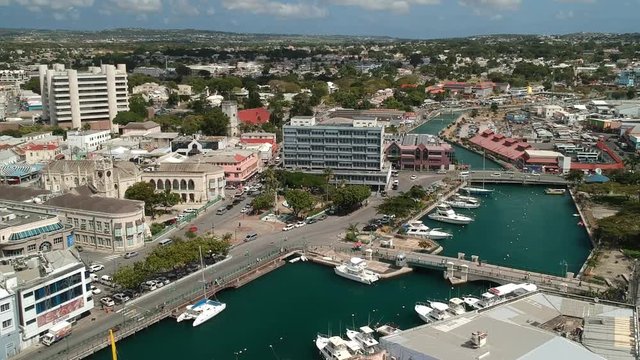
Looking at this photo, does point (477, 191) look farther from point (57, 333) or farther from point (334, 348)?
point (57, 333)

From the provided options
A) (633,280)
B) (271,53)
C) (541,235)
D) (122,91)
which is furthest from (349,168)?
(271,53)

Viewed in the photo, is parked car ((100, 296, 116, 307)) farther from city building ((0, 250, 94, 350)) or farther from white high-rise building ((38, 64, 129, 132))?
white high-rise building ((38, 64, 129, 132))

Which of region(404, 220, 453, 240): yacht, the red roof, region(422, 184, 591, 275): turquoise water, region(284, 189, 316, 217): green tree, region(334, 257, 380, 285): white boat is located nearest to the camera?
region(334, 257, 380, 285): white boat

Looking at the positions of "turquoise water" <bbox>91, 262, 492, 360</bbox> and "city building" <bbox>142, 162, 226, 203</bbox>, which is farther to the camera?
"city building" <bbox>142, 162, 226, 203</bbox>

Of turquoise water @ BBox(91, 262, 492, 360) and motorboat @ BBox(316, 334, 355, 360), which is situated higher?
motorboat @ BBox(316, 334, 355, 360)

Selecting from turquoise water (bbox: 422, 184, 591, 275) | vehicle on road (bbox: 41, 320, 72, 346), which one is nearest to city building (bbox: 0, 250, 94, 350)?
vehicle on road (bbox: 41, 320, 72, 346)

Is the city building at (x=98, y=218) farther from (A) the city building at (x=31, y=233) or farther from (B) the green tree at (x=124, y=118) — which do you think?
(B) the green tree at (x=124, y=118)

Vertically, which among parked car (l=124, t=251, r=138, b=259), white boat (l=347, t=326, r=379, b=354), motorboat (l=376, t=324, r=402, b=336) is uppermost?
parked car (l=124, t=251, r=138, b=259)
